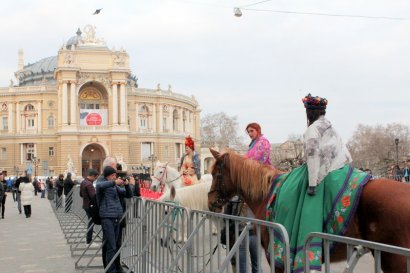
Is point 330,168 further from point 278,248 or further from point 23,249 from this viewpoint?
point 23,249

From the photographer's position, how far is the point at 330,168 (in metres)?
5.07

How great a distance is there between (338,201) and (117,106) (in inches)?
2855

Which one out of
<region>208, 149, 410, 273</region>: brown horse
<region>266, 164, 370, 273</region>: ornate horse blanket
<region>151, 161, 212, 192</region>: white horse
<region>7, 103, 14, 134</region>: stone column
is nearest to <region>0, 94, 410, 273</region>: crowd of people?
<region>266, 164, 370, 273</region>: ornate horse blanket

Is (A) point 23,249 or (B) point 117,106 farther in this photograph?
(B) point 117,106

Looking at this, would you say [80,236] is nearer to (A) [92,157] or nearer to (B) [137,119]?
(A) [92,157]

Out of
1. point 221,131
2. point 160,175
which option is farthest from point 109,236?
point 221,131

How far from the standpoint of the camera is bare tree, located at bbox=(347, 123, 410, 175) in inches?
3191

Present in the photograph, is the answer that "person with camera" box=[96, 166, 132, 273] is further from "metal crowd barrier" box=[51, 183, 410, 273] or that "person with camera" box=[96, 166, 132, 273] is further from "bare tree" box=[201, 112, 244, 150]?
"bare tree" box=[201, 112, 244, 150]

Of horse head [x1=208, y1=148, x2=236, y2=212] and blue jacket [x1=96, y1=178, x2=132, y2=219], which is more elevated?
horse head [x1=208, y1=148, x2=236, y2=212]

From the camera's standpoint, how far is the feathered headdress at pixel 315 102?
5387mm

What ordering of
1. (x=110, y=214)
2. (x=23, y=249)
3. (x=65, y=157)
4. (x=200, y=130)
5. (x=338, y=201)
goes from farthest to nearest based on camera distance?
(x=200, y=130)
(x=65, y=157)
(x=23, y=249)
(x=110, y=214)
(x=338, y=201)

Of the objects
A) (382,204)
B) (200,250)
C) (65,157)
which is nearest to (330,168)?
(382,204)

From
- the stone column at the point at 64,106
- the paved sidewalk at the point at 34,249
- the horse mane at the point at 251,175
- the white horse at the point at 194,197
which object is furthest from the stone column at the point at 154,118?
the horse mane at the point at 251,175

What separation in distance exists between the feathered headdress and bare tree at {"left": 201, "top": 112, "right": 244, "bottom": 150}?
86.6 meters
